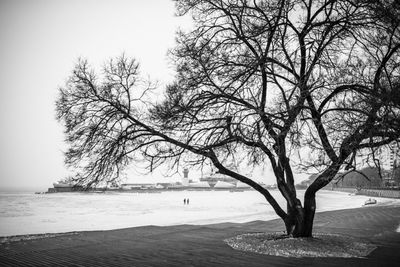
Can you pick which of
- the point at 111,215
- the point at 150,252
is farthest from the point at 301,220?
the point at 111,215

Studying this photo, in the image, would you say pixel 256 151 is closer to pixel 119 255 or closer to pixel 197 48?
pixel 197 48

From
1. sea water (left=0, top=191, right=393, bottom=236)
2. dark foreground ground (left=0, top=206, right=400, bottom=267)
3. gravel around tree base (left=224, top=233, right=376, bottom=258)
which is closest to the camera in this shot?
dark foreground ground (left=0, top=206, right=400, bottom=267)

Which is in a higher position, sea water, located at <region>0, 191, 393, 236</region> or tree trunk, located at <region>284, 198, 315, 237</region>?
tree trunk, located at <region>284, 198, 315, 237</region>

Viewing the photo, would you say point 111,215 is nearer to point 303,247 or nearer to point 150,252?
point 150,252

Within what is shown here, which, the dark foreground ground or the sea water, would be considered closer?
the dark foreground ground

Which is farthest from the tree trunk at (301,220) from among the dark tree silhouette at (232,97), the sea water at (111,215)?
the sea water at (111,215)

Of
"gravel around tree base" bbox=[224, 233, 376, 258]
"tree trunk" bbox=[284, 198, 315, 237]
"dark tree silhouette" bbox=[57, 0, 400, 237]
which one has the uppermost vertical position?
"dark tree silhouette" bbox=[57, 0, 400, 237]

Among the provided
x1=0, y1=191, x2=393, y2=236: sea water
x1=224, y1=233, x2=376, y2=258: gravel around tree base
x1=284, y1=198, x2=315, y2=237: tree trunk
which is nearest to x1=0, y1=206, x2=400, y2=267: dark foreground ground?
x1=224, y1=233, x2=376, y2=258: gravel around tree base

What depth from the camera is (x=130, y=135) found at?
46.2ft

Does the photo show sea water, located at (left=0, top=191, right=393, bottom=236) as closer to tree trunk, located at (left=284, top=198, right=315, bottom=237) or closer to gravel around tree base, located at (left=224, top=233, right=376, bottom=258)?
gravel around tree base, located at (left=224, top=233, right=376, bottom=258)

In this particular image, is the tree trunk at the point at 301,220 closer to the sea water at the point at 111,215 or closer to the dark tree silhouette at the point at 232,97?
the dark tree silhouette at the point at 232,97

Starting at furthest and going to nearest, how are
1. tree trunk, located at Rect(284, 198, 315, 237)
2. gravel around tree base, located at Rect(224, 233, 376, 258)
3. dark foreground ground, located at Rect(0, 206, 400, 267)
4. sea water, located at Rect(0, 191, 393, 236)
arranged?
sea water, located at Rect(0, 191, 393, 236)
tree trunk, located at Rect(284, 198, 315, 237)
gravel around tree base, located at Rect(224, 233, 376, 258)
dark foreground ground, located at Rect(0, 206, 400, 267)

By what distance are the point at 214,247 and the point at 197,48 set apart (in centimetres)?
786

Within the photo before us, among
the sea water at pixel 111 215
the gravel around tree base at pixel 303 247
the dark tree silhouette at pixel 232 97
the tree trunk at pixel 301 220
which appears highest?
the dark tree silhouette at pixel 232 97
